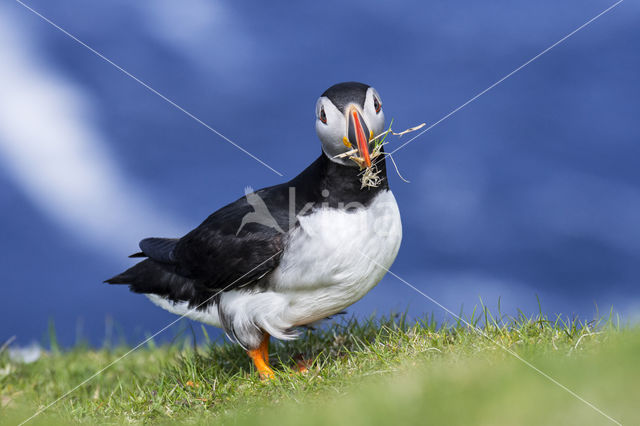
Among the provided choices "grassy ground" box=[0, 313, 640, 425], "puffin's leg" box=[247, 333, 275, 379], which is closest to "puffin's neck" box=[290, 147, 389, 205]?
"grassy ground" box=[0, 313, 640, 425]

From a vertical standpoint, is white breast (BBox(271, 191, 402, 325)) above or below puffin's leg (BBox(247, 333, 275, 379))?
above

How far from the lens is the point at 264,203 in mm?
4574

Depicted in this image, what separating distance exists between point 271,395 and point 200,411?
0.49m

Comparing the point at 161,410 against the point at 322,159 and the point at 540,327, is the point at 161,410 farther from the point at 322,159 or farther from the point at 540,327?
the point at 540,327

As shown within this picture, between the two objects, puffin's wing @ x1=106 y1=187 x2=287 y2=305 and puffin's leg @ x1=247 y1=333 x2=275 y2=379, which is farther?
puffin's leg @ x1=247 y1=333 x2=275 y2=379

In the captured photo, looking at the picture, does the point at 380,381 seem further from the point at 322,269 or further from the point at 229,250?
the point at 229,250

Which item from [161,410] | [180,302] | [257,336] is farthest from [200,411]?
[180,302]

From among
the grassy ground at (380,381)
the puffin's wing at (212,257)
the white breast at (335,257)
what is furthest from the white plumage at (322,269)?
the grassy ground at (380,381)

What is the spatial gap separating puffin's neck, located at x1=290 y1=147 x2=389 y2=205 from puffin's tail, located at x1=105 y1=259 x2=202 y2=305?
1203 millimetres

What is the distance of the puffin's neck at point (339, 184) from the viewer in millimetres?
4238

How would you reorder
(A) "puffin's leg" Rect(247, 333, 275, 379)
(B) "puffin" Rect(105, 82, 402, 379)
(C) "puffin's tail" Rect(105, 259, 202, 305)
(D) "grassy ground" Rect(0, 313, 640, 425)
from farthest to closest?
1. (C) "puffin's tail" Rect(105, 259, 202, 305)
2. (A) "puffin's leg" Rect(247, 333, 275, 379)
3. (B) "puffin" Rect(105, 82, 402, 379)
4. (D) "grassy ground" Rect(0, 313, 640, 425)

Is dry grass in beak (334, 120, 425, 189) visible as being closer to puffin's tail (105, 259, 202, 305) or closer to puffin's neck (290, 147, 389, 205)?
puffin's neck (290, 147, 389, 205)

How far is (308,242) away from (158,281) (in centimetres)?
147

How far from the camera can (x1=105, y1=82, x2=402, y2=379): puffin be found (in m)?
4.15
